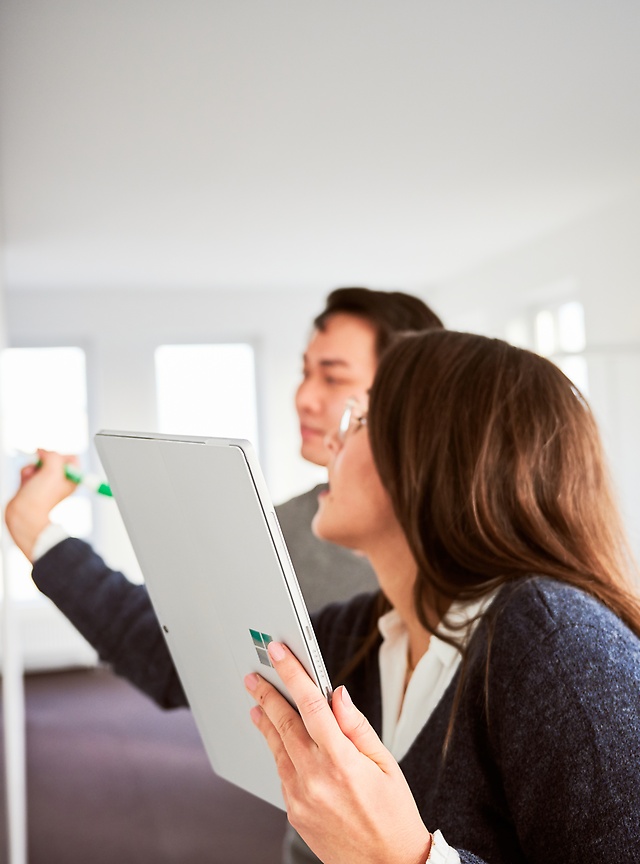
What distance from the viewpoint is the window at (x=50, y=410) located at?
5871 mm

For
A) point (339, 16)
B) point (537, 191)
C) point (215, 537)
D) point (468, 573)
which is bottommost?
point (468, 573)

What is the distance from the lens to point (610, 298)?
4.45 metres

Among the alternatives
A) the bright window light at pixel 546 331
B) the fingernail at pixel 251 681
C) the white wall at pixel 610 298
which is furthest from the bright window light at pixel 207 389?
the fingernail at pixel 251 681

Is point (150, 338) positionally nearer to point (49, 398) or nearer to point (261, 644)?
point (49, 398)

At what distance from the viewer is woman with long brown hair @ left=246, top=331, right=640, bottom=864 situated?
1.97 feet

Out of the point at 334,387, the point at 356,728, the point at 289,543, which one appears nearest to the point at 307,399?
the point at 334,387

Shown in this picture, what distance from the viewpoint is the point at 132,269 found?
5.61m

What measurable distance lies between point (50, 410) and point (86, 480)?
516 cm

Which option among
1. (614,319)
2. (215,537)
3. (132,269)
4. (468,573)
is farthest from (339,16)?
(132,269)

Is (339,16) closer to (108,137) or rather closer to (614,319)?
(108,137)

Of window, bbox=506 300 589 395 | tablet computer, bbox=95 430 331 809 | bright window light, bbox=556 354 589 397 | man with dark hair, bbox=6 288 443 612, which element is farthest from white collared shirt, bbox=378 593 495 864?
window, bbox=506 300 589 395

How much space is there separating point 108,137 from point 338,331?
74.9 inches

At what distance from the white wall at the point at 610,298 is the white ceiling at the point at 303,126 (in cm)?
15

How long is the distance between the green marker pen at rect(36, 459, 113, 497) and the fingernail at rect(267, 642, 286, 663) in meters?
0.40
